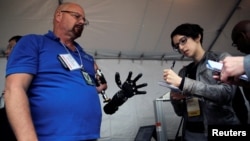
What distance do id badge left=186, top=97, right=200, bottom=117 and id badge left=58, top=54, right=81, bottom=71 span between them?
63cm

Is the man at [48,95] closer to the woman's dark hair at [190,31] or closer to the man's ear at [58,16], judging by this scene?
the man's ear at [58,16]

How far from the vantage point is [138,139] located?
229 centimetres

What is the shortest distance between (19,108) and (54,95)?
0.41 feet

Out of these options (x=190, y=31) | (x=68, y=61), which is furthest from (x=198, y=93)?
(x=68, y=61)

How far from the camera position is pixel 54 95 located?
83cm

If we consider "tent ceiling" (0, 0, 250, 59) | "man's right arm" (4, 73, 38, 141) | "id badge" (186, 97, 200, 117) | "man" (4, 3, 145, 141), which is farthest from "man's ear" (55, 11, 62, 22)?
"tent ceiling" (0, 0, 250, 59)

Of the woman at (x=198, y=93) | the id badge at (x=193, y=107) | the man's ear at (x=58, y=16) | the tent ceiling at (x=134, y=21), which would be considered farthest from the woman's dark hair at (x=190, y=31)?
the tent ceiling at (x=134, y=21)

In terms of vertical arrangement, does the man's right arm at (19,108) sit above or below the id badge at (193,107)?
above

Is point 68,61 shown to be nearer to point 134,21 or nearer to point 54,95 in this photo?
point 54,95

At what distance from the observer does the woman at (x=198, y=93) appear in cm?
112

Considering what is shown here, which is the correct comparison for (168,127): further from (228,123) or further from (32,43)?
(32,43)

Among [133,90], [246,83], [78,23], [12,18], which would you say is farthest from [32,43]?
[12,18]

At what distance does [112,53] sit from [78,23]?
1435mm

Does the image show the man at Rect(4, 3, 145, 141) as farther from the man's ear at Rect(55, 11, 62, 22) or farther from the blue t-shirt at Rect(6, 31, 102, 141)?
the man's ear at Rect(55, 11, 62, 22)
